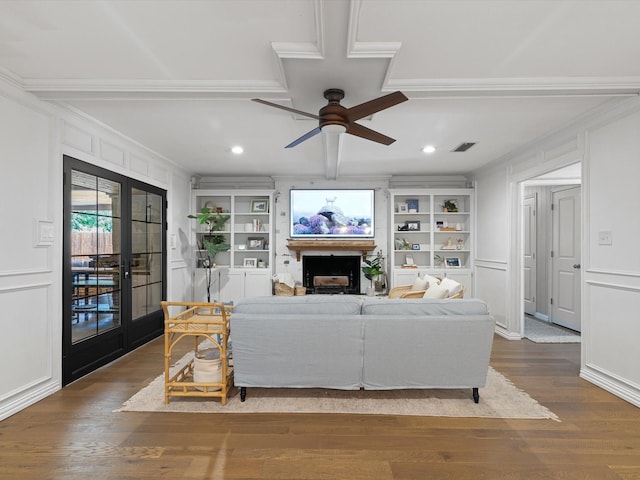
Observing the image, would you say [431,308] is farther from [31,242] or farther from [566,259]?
[566,259]

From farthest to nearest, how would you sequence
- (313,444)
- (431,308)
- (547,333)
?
(547,333) → (431,308) → (313,444)

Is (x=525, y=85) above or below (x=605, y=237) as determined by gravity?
above

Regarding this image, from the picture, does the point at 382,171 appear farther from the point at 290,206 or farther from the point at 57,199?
the point at 57,199

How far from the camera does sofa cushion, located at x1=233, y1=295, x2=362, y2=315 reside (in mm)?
2684

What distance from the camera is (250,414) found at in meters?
2.57

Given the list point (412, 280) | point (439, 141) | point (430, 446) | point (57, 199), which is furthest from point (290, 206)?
point (430, 446)

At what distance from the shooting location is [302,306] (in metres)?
2.70

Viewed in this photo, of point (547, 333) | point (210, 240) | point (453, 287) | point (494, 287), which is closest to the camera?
point (453, 287)

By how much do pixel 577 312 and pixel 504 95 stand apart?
13.0 feet

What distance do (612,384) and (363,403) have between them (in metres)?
2.19

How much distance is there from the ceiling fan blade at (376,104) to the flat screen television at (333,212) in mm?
3645

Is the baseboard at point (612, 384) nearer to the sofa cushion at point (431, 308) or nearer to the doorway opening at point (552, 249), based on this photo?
the sofa cushion at point (431, 308)


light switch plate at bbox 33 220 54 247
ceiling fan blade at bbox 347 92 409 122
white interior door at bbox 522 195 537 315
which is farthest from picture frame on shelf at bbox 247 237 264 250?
white interior door at bbox 522 195 537 315

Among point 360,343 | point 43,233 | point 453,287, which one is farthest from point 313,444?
point 43,233
